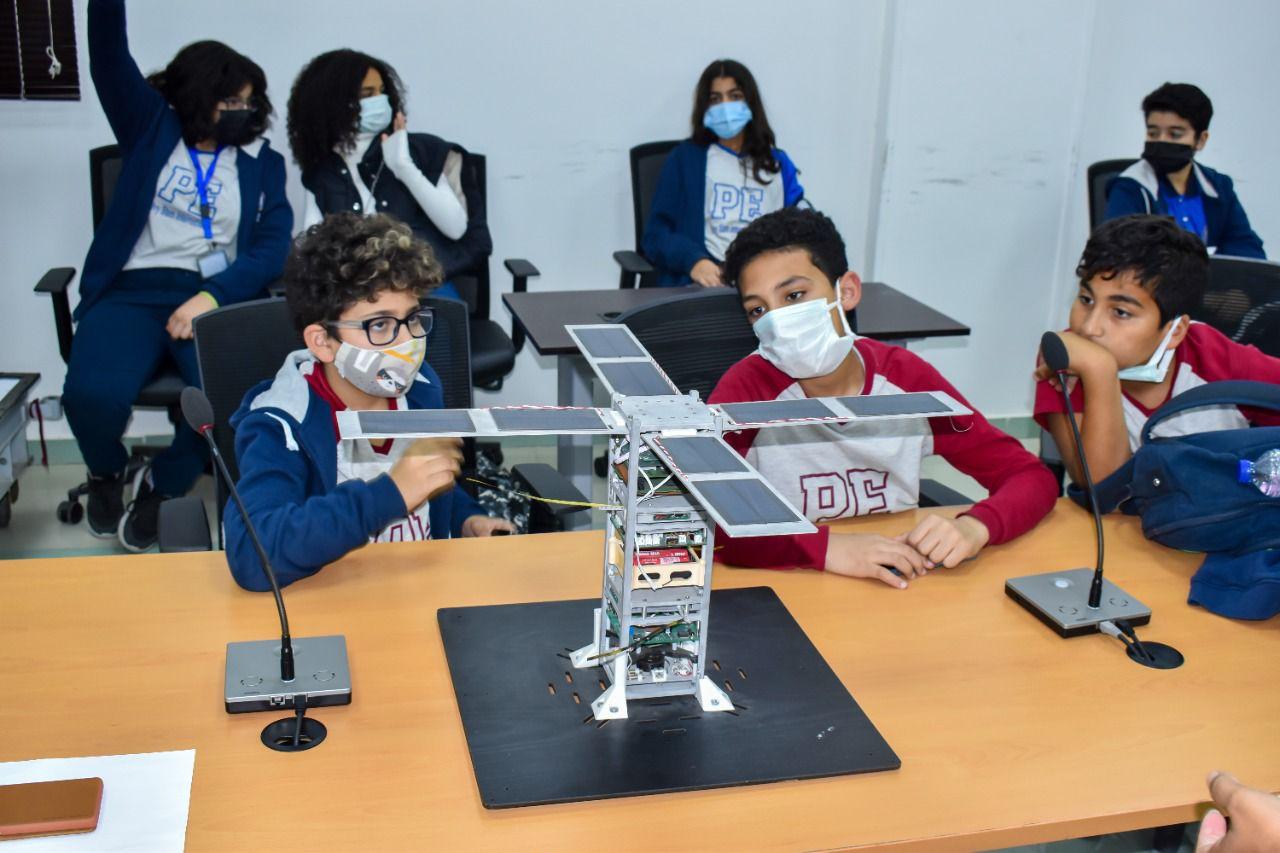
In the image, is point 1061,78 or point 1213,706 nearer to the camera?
point 1213,706

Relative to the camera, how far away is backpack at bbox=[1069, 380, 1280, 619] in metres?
1.63

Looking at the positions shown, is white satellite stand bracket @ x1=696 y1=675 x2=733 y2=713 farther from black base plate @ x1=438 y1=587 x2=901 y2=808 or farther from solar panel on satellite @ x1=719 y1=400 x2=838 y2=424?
solar panel on satellite @ x1=719 y1=400 x2=838 y2=424

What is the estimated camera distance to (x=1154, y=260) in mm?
1995

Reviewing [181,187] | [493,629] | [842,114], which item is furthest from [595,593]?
[842,114]

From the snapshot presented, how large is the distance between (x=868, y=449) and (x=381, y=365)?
2.66 ft

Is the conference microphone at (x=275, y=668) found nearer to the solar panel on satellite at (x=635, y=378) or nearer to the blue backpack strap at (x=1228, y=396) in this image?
the solar panel on satellite at (x=635, y=378)

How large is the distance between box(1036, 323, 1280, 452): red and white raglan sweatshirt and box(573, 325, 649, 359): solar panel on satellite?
88 centimetres

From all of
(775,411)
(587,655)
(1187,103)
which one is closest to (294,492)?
(587,655)

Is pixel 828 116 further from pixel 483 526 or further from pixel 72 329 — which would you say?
pixel 483 526

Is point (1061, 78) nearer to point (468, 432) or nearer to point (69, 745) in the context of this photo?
point (468, 432)

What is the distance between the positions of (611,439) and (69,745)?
647 mm

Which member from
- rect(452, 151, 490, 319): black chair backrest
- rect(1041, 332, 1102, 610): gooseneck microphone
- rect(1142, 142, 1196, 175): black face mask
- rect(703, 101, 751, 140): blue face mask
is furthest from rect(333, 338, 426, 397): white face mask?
rect(1142, 142, 1196, 175): black face mask

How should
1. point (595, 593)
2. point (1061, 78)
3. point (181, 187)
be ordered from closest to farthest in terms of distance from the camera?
point (595, 593) < point (181, 187) < point (1061, 78)

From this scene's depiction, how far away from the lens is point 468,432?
1.17m
